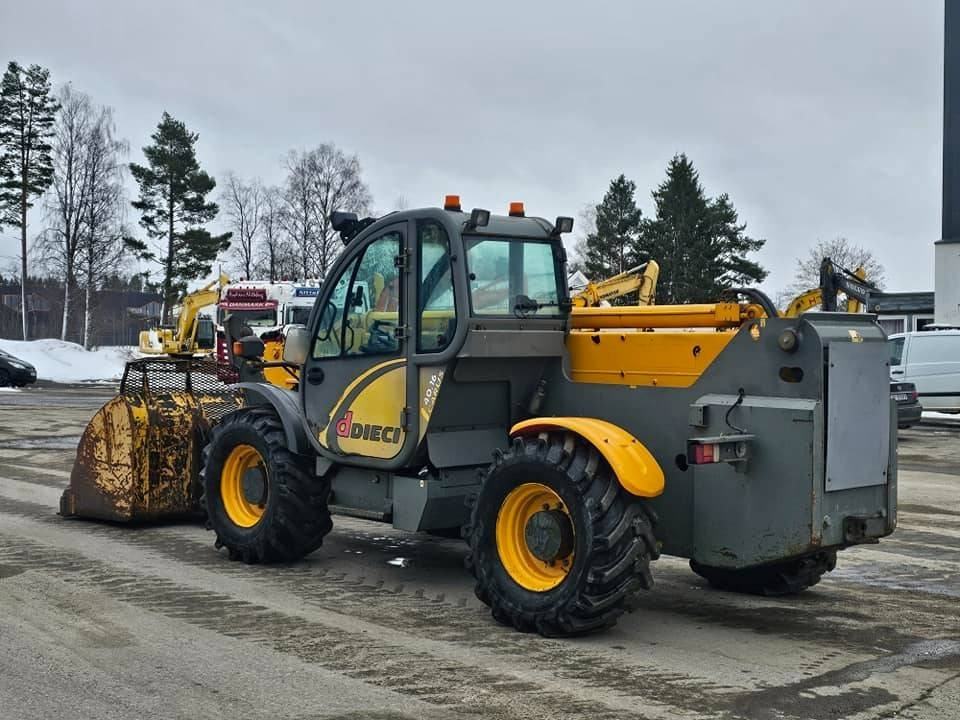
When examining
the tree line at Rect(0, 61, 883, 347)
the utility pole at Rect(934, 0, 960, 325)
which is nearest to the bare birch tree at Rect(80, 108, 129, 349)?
the tree line at Rect(0, 61, 883, 347)

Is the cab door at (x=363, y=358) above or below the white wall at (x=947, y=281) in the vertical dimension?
below

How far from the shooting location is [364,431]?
7.59 metres

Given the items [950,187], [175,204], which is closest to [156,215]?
[175,204]

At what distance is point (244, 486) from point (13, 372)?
28.4m

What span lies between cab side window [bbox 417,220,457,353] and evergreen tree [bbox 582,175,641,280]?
48660mm

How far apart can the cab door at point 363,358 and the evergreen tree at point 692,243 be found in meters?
40.4

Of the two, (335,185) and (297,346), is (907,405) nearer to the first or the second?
(297,346)

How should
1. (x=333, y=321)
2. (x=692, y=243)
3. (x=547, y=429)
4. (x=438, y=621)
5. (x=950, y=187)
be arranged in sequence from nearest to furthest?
1. (x=547, y=429)
2. (x=438, y=621)
3. (x=333, y=321)
4. (x=950, y=187)
5. (x=692, y=243)

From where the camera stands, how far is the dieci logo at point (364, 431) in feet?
24.2

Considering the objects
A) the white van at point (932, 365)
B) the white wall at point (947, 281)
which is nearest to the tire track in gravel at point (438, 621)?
the white van at point (932, 365)

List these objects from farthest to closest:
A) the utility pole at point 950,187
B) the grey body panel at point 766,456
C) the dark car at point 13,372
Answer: the dark car at point 13,372, the utility pole at point 950,187, the grey body panel at point 766,456

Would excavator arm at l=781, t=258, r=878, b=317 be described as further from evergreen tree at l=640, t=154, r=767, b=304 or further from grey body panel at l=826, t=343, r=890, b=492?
evergreen tree at l=640, t=154, r=767, b=304

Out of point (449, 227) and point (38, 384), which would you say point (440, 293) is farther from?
point (38, 384)

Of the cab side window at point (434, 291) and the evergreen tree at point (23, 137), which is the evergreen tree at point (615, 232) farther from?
the cab side window at point (434, 291)
